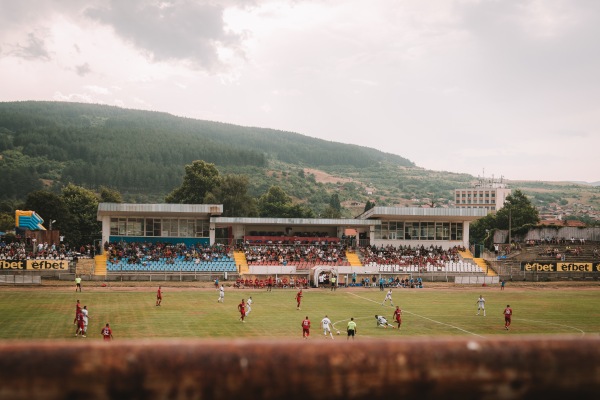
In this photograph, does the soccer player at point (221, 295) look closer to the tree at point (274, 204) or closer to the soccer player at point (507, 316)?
the soccer player at point (507, 316)

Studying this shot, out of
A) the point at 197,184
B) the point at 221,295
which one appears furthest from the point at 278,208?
the point at 221,295

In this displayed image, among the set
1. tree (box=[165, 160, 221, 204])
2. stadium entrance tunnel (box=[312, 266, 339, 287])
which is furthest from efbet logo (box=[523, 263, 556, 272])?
tree (box=[165, 160, 221, 204])

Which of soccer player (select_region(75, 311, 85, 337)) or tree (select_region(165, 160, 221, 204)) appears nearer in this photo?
soccer player (select_region(75, 311, 85, 337))

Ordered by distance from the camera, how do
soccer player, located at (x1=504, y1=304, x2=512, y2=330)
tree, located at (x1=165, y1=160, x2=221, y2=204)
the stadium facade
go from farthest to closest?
tree, located at (x1=165, y1=160, x2=221, y2=204), the stadium facade, soccer player, located at (x1=504, y1=304, x2=512, y2=330)

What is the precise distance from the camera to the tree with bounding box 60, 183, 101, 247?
9481 cm

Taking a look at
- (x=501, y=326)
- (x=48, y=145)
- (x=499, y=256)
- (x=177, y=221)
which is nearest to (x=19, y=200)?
(x=48, y=145)

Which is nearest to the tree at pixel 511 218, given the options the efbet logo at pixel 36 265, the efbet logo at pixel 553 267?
the efbet logo at pixel 553 267

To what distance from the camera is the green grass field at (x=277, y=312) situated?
3073 centimetres

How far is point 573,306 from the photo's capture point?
44188 millimetres

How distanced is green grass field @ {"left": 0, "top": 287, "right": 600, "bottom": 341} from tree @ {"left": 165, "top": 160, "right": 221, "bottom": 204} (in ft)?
191

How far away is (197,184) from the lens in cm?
11275

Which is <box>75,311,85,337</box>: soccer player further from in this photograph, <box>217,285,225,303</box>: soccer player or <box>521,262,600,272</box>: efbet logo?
<box>521,262,600,272</box>: efbet logo

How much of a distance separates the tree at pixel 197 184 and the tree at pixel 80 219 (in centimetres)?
1675

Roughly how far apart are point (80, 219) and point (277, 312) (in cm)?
7002
